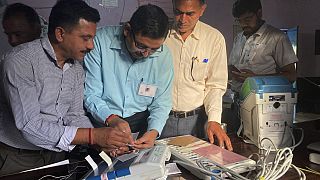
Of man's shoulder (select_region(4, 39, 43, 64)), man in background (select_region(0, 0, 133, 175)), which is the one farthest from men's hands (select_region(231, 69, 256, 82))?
man's shoulder (select_region(4, 39, 43, 64))

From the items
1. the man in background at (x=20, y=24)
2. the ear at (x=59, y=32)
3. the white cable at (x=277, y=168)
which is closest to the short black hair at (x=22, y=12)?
the man in background at (x=20, y=24)

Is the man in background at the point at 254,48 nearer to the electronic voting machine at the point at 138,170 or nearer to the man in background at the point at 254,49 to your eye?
the man in background at the point at 254,49

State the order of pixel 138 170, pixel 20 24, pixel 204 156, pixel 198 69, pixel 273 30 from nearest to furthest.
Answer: pixel 138 170, pixel 204 156, pixel 20 24, pixel 198 69, pixel 273 30

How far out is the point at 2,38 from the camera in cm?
121

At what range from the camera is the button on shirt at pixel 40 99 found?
109 centimetres

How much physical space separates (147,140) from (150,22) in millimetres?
478

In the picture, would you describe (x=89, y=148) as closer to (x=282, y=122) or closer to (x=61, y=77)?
(x=61, y=77)

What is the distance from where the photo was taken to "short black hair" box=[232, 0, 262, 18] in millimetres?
1579

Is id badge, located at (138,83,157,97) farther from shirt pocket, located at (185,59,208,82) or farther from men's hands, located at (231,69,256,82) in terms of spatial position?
men's hands, located at (231,69,256,82)

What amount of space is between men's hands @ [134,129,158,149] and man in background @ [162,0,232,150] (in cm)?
18

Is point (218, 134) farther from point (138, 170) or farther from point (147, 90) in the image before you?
point (138, 170)

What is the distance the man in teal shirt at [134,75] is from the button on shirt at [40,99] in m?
0.08

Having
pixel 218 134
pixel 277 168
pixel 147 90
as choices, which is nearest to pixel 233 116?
pixel 218 134

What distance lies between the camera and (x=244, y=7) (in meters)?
1.59
